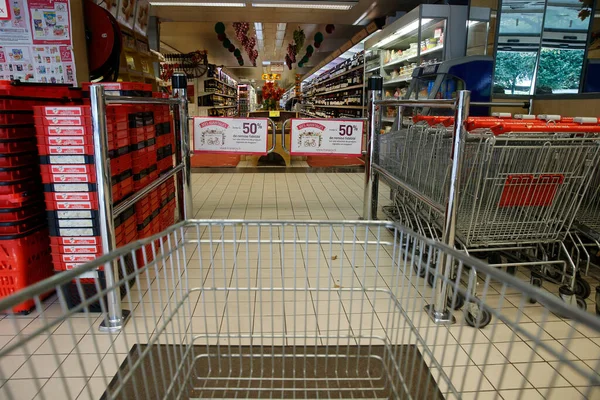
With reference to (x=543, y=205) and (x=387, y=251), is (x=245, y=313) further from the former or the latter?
(x=543, y=205)

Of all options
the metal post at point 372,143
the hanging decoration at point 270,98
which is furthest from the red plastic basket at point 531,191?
the hanging decoration at point 270,98

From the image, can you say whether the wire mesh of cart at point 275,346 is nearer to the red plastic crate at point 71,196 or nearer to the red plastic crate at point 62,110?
the red plastic crate at point 71,196

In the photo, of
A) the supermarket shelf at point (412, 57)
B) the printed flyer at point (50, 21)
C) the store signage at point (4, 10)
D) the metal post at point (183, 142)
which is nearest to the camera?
the store signage at point (4, 10)

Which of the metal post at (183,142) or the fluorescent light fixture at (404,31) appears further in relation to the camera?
the fluorescent light fixture at (404,31)

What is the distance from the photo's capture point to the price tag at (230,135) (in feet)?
12.9

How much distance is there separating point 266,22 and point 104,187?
9862 millimetres

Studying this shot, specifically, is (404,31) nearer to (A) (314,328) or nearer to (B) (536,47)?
(B) (536,47)

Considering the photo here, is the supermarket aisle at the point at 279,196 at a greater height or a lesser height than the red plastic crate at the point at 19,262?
lesser

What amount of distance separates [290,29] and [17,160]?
12479 mm

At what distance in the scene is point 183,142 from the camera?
Answer: 3.82m

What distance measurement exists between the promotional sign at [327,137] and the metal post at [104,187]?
214cm

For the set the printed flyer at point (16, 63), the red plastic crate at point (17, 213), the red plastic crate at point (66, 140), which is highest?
the printed flyer at point (16, 63)

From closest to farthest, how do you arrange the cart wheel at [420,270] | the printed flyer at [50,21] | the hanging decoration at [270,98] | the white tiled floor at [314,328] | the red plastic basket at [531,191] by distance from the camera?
the cart wheel at [420,270], the white tiled floor at [314,328], the red plastic basket at [531,191], the printed flyer at [50,21], the hanging decoration at [270,98]

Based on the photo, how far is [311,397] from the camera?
158 cm
